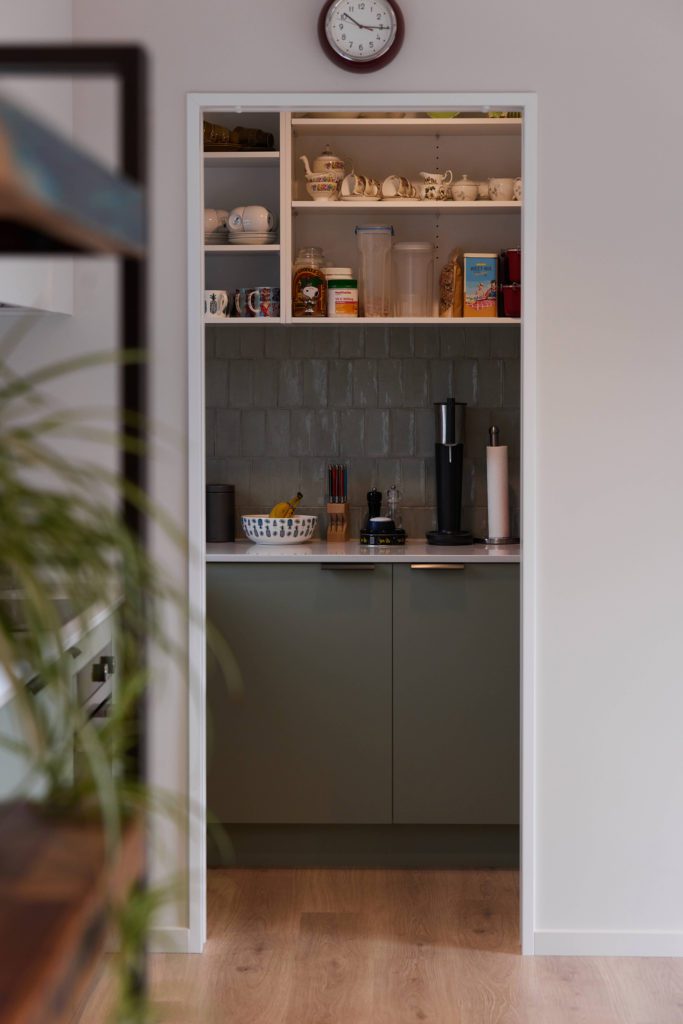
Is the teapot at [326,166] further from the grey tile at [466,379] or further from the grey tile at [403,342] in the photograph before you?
the grey tile at [466,379]

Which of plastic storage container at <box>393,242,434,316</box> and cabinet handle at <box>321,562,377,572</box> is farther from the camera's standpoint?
plastic storage container at <box>393,242,434,316</box>

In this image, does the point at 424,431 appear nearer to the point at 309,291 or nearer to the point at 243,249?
the point at 309,291

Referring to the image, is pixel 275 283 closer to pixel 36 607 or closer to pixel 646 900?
pixel 646 900

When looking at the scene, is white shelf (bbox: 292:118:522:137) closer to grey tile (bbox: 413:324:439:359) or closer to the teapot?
the teapot

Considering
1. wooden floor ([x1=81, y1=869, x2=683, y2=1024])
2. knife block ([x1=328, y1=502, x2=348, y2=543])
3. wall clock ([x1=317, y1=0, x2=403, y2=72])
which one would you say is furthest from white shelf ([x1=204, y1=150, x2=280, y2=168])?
wooden floor ([x1=81, y1=869, x2=683, y2=1024])

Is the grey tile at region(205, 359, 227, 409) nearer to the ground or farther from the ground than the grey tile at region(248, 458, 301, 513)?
farther from the ground

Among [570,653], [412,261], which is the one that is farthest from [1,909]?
[412,261]

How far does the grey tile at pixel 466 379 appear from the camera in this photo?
425cm

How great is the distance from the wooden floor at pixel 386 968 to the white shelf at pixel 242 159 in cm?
236

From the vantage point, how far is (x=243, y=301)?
3979 millimetres

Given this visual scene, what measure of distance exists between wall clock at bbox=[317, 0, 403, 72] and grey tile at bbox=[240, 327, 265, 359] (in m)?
1.47

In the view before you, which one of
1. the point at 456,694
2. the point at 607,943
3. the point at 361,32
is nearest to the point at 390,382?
the point at 456,694

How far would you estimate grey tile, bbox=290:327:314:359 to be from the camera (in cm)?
426

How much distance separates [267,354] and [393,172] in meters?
0.80
